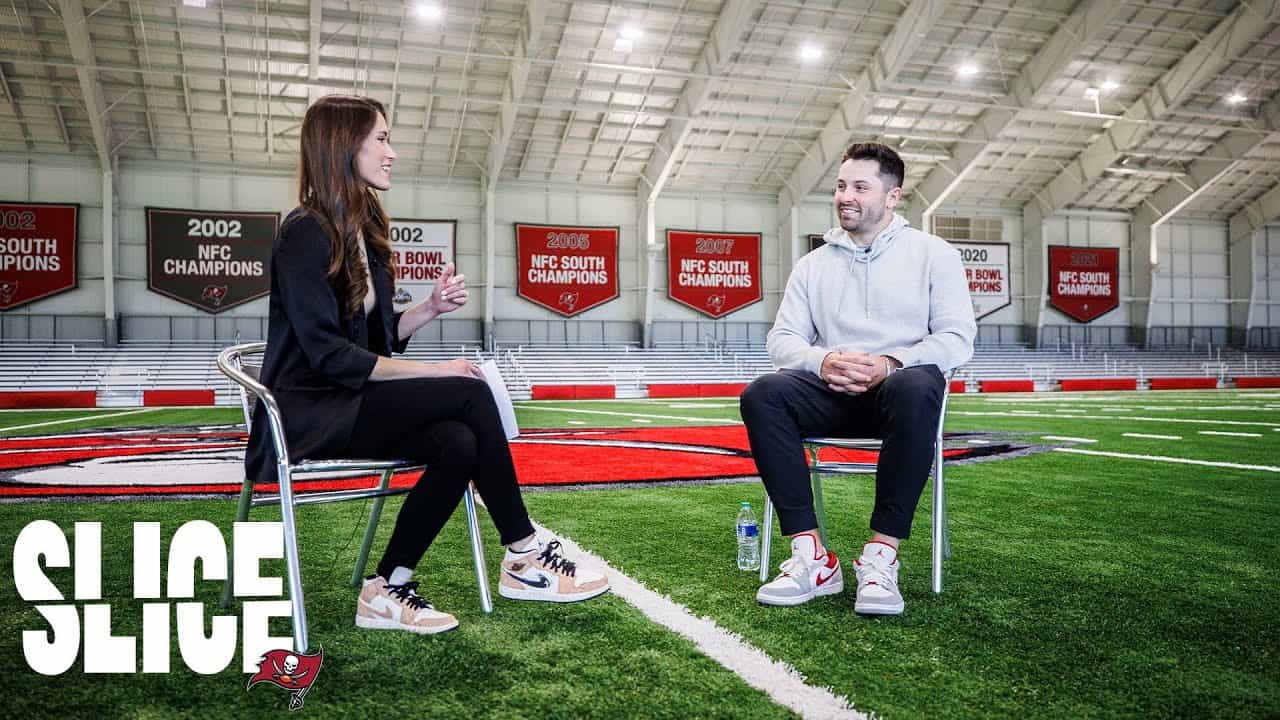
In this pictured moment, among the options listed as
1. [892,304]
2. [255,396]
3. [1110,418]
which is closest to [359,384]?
[255,396]

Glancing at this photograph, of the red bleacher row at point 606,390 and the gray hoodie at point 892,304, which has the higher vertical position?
the gray hoodie at point 892,304

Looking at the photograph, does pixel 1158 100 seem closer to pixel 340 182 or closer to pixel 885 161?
pixel 885 161

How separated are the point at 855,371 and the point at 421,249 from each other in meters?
22.4

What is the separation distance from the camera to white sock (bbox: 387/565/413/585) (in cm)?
224

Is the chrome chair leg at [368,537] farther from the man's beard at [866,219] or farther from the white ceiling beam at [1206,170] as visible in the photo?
the white ceiling beam at [1206,170]

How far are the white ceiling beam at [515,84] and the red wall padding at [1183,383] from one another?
18501mm

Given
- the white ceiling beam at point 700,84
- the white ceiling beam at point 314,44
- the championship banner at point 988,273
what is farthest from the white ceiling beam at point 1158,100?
the white ceiling beam at point 314,44

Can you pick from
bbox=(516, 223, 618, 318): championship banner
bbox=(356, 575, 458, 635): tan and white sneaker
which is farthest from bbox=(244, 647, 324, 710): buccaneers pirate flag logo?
bbox=(516, 223, 618, 318): championship banner

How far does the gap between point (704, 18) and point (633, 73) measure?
2241 millimetres

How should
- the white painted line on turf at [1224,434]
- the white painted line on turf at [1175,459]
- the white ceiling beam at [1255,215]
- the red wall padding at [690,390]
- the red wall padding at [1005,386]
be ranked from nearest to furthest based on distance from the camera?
the white painted line on turf at [1175,459] → the white painted line on turf at [1224,434] → the red wall padding at [690,390] → the red wall padding at [1005,386] → the white ceiling beam at [1255,215]

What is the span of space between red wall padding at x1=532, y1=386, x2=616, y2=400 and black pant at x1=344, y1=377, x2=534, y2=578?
18891mm

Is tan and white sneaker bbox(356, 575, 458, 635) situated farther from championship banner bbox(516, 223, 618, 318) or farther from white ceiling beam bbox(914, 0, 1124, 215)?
championship banner bbox(516, 223, 618, 318)

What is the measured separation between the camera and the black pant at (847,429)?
2.44 metres

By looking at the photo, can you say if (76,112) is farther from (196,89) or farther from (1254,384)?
(1254,384)
